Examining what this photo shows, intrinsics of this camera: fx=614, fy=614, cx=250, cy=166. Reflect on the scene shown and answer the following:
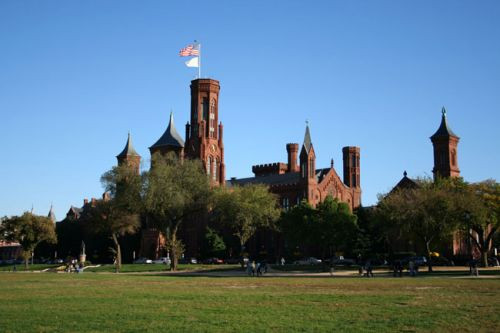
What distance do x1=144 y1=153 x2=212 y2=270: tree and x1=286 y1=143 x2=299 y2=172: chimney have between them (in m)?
47.9

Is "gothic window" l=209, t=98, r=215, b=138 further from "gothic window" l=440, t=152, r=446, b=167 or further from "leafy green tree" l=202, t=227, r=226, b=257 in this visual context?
"gothic window" l=440, t=152, r=446, b=167

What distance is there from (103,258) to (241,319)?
320 feet

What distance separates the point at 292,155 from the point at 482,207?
62.6 m

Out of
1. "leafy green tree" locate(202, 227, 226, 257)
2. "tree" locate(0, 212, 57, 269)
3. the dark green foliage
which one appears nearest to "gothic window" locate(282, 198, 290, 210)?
"leafy green tree" locate(202, 227, 226, 257)

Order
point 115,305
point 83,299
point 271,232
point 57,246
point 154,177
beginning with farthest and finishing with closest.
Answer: point 57,246 < point 271,232 < point 154,177 < point 83,299 < point 115,305

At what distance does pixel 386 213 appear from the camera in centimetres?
6494

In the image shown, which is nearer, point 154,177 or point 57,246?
point 154,177

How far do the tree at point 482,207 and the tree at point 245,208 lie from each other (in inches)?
999

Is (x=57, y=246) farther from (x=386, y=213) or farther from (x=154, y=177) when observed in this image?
(x=386, y=213)

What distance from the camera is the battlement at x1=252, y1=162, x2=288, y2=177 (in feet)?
413

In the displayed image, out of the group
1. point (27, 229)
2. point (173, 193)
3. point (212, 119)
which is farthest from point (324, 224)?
point (212, 119)

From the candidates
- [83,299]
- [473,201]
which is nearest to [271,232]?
[473,201]

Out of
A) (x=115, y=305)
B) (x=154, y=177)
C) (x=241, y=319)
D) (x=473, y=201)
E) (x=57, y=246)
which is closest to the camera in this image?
(x=241, y=319)

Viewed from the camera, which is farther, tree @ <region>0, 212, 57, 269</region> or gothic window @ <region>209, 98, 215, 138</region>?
gothic window @ <region>209, 98, 215, 138</region>
